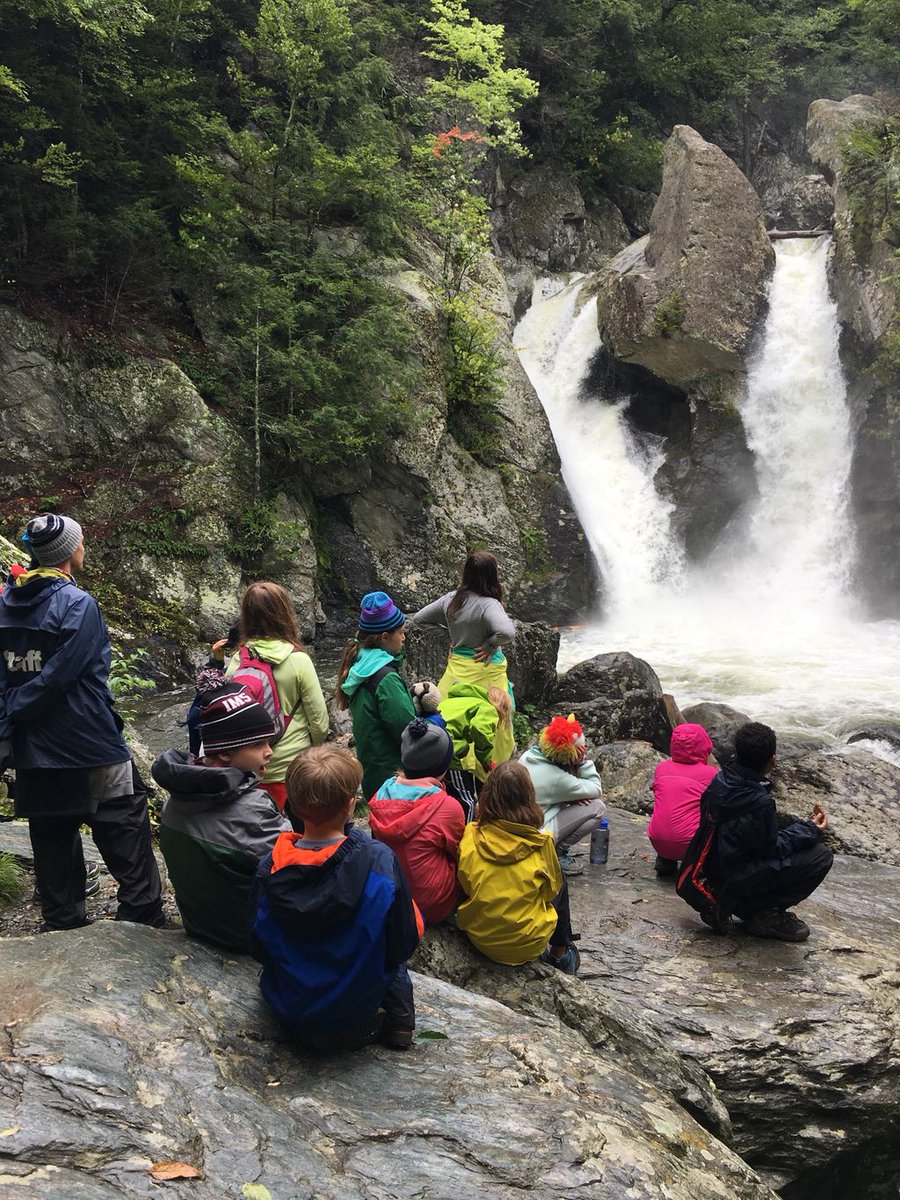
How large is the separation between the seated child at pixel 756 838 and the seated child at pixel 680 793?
30.6 inches

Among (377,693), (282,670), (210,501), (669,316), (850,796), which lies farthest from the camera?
(669,316)

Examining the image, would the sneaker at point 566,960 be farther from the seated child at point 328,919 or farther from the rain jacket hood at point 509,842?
the seated child at point 328,919

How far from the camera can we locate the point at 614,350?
65.4 ft

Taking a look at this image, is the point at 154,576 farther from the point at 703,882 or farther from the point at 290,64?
the point at 703,882

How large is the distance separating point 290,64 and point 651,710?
12.7 meters

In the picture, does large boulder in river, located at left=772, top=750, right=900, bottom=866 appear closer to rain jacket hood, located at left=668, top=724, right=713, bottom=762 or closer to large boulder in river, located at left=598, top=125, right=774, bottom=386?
rain jacket hood, located at left=668, top=724, right=713, bottom=762

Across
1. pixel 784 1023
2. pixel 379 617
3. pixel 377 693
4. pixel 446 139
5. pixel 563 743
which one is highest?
pixel 446 139

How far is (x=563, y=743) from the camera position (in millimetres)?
5402

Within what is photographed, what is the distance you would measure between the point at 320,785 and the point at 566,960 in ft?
7.38

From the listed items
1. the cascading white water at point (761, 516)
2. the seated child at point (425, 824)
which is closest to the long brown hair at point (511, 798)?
the seated child at point (425, 824)

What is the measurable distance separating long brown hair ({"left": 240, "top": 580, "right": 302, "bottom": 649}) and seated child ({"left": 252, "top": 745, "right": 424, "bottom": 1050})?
1.46 m

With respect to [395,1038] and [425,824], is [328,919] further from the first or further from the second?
[425,824]

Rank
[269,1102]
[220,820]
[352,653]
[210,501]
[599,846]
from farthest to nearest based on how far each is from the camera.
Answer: [210,501]
[599,846]
[352,653]
[220,820]
[269,1102]

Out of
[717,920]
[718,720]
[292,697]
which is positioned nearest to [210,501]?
[718,720]
